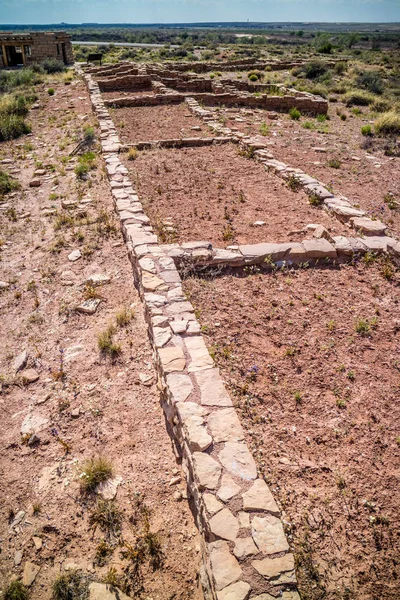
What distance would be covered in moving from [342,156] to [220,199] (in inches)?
186

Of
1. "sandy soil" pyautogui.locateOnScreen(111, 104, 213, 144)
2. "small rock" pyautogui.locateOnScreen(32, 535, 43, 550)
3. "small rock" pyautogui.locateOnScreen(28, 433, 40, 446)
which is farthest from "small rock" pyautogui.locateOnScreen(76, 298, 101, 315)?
"sandy soil" pyautogui.locateOnScreen(111, 104, 213, 144)

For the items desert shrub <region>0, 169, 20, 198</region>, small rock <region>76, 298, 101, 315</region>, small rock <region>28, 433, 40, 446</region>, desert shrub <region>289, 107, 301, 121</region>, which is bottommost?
small rock <region>28, 433, 40, 446</region>

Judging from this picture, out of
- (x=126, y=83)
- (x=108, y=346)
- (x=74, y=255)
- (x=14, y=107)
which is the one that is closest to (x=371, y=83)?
(x=126, y=83)

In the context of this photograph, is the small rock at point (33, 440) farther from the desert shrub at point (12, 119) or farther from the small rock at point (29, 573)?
the desert shrub at point (12, 119)

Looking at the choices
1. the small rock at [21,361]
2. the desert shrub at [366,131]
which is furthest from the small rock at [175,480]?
the desert shrub at [366,131]

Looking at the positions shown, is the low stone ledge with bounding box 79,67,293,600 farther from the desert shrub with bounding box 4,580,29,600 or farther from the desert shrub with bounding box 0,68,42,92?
the desert shrub with bounding box 0,68,42,92

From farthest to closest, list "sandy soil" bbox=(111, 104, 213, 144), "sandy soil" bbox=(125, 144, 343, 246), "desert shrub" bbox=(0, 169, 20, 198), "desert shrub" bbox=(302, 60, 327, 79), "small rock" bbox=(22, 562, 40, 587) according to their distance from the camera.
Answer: "desert shrub" bbox=(302, 60, 327, 79) < "sandy soil" bbox=(111, 104, 213, 144) < "desert shrub" bbox=(0, 169, 20, 198) < "sandy soil" bbox=(125, 144, 343, 246) < "small rock" bbox=(22, 562, 40, 587)

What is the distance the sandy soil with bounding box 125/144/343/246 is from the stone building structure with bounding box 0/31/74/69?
1045 inches

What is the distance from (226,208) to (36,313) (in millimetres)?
3950

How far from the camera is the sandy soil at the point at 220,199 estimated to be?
6672 mm

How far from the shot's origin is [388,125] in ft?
40.6

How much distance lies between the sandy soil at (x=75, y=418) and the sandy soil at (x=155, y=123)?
19.5ft

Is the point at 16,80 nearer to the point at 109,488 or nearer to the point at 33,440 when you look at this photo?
the point at 33,440

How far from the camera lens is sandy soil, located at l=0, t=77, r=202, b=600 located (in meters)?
2.79
